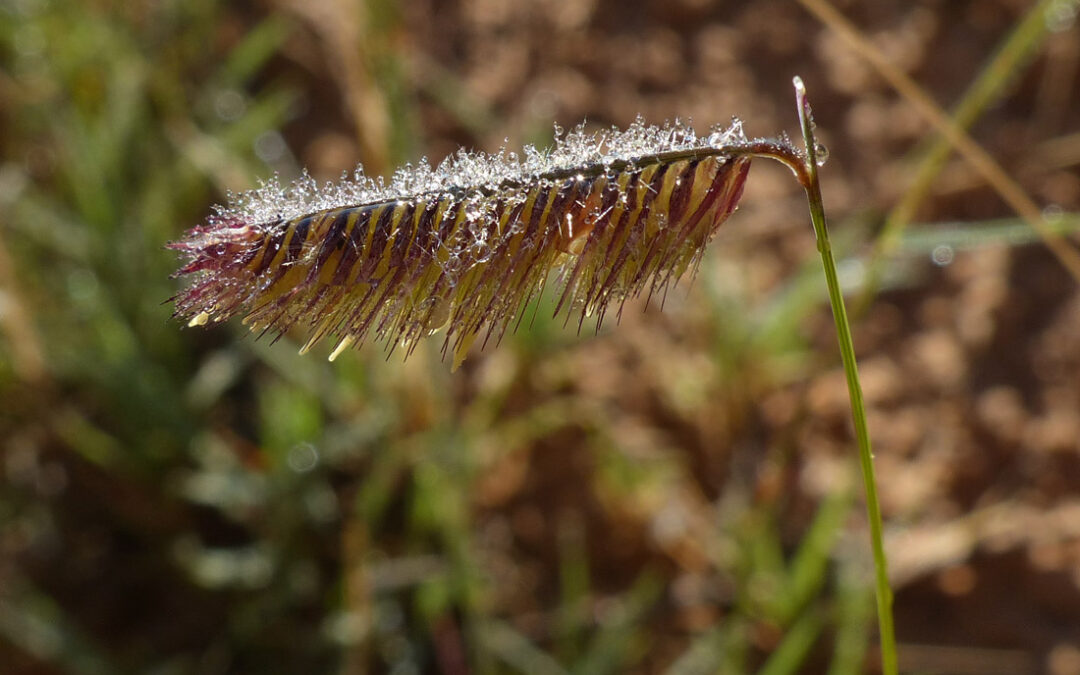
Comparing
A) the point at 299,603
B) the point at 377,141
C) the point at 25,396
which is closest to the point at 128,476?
the point at 25,396

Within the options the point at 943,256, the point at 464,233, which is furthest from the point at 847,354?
the point at 943,256

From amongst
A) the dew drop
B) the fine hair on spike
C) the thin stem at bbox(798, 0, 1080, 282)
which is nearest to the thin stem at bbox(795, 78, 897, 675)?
the fine hair on spike

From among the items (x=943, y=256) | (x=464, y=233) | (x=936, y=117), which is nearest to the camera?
(x=464, y=233)

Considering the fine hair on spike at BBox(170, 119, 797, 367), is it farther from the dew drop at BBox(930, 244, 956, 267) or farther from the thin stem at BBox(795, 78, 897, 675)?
the dew drop at BBox(930, 244, 956, 267)

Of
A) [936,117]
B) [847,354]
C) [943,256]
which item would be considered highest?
[943,256]

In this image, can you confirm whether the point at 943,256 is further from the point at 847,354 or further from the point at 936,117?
the point at 847,354

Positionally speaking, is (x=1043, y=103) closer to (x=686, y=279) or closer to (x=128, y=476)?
(x=686, y=279)

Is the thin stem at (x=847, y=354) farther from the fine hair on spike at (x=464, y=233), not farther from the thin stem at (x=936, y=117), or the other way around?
the thin stem at (x=936, y=117)
